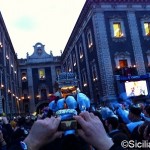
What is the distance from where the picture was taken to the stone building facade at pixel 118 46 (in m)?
27.1

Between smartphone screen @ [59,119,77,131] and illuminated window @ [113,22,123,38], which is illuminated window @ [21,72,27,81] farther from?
smartphone screen @ [59,119,77,131]

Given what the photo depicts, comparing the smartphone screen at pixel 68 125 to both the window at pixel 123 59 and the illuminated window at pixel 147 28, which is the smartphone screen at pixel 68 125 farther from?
the illuminated window at pixel 147 28

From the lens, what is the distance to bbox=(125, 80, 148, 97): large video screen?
88.9 feet

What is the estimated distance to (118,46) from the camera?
28.7m

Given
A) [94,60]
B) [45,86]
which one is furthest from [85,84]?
[45,86]

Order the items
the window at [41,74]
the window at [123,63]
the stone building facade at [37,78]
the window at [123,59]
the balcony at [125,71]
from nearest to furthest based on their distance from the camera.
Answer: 1. the balcony at [125,71]
2. the window at [123,59]
3. the window at [123,63]
4. the stone building facade at [37,78]
5. the window at [41,74]

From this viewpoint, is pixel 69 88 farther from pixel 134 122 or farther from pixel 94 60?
pixel 134 122

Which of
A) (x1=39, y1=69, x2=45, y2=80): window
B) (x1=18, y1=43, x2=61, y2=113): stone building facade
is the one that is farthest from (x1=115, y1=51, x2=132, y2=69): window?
(x1=39, y1=69, x2=45, y2=80): window

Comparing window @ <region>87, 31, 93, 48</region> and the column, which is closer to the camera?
the column

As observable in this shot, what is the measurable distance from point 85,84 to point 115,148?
1317 inches

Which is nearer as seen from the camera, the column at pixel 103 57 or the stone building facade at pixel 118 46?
the column at pixel 103 57

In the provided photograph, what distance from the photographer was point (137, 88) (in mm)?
27344

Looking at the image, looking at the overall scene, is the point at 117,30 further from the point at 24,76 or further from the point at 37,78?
the point at 24,76

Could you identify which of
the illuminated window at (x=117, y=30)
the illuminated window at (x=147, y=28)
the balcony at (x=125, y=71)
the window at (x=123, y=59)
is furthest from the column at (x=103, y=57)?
the illuminated window at (x=147, y=28)
